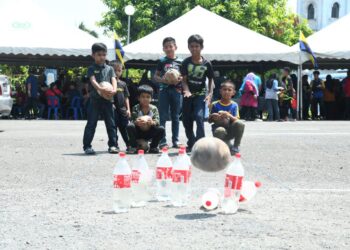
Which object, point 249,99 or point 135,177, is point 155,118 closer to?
point 135,177

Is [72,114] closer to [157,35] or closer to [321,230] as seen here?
[157,35]

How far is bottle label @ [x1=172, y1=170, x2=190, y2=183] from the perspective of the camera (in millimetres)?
6996

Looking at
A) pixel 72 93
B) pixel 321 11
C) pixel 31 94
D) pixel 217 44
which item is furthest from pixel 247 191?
pixel 321 11

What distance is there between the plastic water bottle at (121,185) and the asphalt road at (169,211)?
0.38 feet

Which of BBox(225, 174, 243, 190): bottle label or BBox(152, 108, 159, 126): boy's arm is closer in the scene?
BBox(225, 174, 243, 190): bottle label

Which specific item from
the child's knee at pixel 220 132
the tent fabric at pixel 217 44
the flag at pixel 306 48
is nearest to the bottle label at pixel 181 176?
the child's knee at pixel 220 132

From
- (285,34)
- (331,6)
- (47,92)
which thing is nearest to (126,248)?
(47,92)

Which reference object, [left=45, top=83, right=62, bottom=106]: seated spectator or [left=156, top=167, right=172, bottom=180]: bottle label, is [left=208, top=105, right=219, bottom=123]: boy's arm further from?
[left=45, top=83, right=62, bottom=106]: seated spectator

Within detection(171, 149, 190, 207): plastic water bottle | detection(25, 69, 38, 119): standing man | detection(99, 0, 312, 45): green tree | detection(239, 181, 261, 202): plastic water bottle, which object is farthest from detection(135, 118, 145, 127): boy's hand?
detection(99, 0, 312, 45): green tree

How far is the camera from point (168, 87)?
496 inches

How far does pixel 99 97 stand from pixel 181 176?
5.23m

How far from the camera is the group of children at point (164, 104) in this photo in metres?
11.6

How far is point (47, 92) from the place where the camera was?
92.3 ft

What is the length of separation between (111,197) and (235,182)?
5.21 ft
